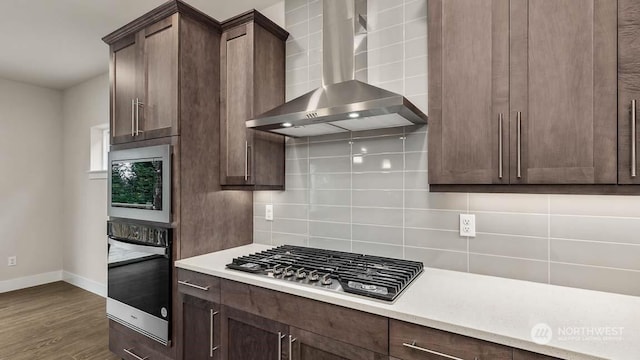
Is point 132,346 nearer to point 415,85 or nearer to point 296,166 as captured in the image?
point 296,166

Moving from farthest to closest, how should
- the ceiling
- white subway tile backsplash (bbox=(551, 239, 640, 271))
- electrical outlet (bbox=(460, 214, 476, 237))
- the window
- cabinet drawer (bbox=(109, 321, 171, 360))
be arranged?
the window
the ceiling
cabinet drawer (bbox=(109, 321, 171, 360))
electrical outlet (bbox=(460, 214, 476, 237))
white subway tile backsplash (bbox=(551, 239, 640, 271))

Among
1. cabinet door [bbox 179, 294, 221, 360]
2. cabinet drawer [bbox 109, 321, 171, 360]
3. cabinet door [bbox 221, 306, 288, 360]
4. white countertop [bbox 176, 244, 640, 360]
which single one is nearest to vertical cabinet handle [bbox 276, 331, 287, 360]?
cabinet door [bbox 221, 306, 288, 360]

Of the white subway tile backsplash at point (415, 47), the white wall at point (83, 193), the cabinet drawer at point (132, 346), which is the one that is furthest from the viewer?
the white wall at point (83, 193)

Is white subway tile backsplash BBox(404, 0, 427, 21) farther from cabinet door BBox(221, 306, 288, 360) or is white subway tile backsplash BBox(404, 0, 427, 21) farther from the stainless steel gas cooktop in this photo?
cabinet door BBox(221, 306, 288, 360)

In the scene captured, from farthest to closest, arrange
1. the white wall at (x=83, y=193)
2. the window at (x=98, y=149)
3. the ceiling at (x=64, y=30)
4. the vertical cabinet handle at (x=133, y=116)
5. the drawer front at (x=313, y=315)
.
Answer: the window at (x=98, y=149) → the white wall at (x=83, y=193) → the ceiling at (x=64, y=30) → the vertical cabinet handle at (x=133, y=116) → the drawer front at (x=313, y=315)

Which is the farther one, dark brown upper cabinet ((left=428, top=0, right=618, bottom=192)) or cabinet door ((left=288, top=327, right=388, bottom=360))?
cabinet door ((left=288, top=327, right=388, bottom=360))

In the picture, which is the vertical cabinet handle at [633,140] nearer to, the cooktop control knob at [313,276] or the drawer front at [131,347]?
the cooktop control knob at [313,276]

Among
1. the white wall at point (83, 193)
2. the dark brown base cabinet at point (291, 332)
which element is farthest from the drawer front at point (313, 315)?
the white wall at point (83, 193)

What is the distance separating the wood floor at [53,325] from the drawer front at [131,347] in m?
0.32

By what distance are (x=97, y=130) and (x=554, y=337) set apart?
5.03 metres

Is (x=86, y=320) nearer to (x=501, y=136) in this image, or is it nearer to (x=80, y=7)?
(x=80, y=7)

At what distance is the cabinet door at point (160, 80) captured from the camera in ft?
6.55

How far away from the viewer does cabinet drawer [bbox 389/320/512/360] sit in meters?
1.06

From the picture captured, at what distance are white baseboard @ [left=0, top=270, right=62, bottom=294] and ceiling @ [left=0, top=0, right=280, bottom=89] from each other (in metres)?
2.70
